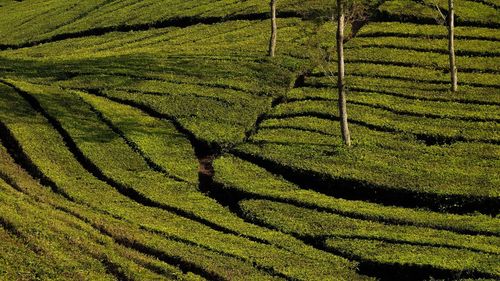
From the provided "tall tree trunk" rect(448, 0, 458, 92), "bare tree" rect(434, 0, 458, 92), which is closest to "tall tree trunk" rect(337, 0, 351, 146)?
"bare tree" rect(434, 0, 458, 92)

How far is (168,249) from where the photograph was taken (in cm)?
2769

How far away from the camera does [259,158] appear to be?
3859cm

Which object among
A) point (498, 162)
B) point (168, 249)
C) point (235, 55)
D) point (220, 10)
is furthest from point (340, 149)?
point (220, 10)

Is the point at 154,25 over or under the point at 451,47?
over

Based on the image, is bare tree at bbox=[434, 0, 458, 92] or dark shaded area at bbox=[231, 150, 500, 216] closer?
dark shaded area at bbox=[231, 150, 500, 216]

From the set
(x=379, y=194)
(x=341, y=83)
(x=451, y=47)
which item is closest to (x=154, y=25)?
(x=451, y=47)

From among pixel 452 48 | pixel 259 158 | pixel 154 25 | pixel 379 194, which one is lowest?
pixel 379 194

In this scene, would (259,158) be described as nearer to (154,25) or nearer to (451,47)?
(451,47)

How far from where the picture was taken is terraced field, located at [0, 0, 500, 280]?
27.4 metres

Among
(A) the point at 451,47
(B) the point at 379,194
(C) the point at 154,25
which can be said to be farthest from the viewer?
(C) the point at 154,25

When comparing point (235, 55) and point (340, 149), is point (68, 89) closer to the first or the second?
point (235, 55)

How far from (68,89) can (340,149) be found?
2138cm

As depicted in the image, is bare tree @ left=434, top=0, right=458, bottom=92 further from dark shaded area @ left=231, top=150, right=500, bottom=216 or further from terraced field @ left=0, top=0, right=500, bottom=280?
dark shaded area @ left=231, top=150, right=500, bottom=216

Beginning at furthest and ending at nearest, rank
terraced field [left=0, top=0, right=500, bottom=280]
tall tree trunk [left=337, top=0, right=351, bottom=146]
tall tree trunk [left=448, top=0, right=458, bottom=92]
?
tall tree trunk [left=448, top=0, right=458, bottom=92] → tall tree trunk [left=337, top=0, right=351, bottom=146] → terraced field [left=0, top=0, right=500, bottom=280]
